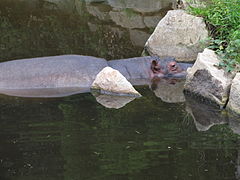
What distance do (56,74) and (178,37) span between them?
8.40ft

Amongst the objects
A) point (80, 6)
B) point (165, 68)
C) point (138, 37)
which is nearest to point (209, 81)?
point (165, 68)

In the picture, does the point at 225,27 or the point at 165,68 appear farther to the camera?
the point at 225,27

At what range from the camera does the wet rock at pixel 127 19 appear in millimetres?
12438

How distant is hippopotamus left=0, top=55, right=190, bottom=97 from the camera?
8.30 meters

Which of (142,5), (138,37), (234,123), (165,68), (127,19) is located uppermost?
(234,123)

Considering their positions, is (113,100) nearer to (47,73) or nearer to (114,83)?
(114,83)

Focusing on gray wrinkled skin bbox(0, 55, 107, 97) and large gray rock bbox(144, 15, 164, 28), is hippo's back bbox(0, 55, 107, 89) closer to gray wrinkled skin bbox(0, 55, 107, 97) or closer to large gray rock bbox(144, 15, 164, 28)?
gray wrinkled skin bbox(0, 55, 107, 97)

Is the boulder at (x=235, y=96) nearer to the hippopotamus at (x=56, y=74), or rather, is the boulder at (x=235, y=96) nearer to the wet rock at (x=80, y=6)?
the hippopotamus at (x=56, y=74)

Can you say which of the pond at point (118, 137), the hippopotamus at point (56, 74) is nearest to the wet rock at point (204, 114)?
the pond at point (118, 137)

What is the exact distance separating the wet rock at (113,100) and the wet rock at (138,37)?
127 inches

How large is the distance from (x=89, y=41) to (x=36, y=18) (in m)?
2.33

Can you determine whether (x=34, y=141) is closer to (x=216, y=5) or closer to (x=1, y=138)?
(x=1, y=138)

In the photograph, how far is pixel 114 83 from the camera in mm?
7984

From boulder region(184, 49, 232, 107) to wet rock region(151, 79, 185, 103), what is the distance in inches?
7.8
